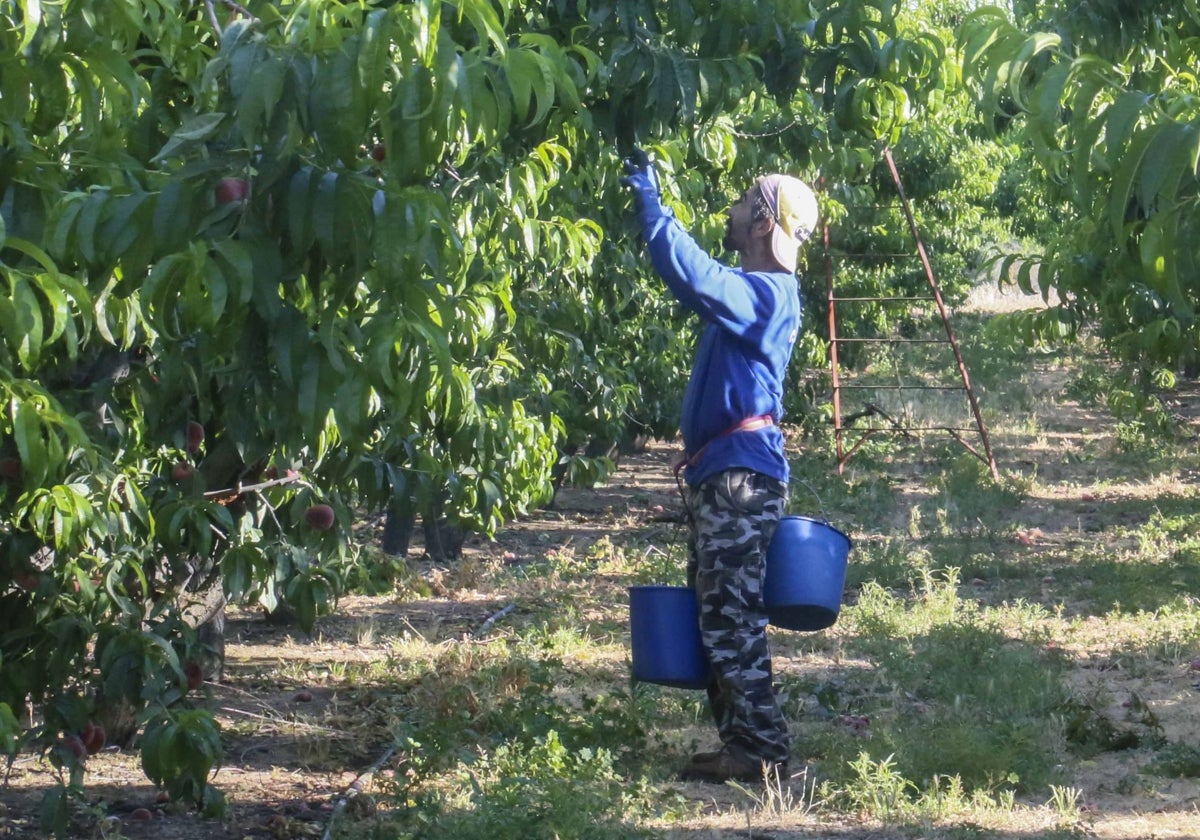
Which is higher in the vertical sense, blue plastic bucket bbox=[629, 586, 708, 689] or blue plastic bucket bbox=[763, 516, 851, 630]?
blue plastic bucket bbox=[763, 516, 851, 630]

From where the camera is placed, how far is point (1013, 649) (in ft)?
20.2

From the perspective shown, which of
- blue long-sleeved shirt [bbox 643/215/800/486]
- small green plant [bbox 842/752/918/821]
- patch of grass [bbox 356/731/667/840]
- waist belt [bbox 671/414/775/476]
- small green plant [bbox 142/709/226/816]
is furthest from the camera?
waist belt [bbox 671/414/775/476]

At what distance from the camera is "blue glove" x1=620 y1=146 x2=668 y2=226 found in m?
3.85

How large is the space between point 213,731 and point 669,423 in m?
9.02

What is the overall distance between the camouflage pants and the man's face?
26.1 inches

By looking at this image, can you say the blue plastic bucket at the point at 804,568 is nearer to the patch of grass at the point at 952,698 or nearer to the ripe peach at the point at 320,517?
the patch of grass at the point at 952,698

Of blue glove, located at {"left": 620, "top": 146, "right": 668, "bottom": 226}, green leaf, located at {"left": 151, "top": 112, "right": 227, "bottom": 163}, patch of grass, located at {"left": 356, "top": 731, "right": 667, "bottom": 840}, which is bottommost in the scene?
patch of grass, located at {"left": 356, "top": 731, "right": 667, "bottom": 840}

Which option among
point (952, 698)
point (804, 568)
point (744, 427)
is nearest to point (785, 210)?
point (744, 427)

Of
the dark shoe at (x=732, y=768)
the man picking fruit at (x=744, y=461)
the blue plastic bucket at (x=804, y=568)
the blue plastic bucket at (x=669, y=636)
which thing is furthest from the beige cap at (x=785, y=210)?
the dark shoe at (x=732, y=768)

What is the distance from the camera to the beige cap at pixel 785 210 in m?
4.13

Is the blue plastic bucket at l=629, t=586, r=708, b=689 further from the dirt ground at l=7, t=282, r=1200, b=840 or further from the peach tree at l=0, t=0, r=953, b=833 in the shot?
the peach tree at l=0, t=0, r=953, b=833

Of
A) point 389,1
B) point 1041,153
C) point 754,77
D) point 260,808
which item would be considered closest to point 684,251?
point 754,77

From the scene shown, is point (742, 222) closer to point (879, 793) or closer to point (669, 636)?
point (669, 636)

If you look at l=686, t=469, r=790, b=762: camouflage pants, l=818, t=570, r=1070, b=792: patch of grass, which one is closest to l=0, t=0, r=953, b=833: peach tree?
l=686, t=469, r=790, b=762: camouflage pants
